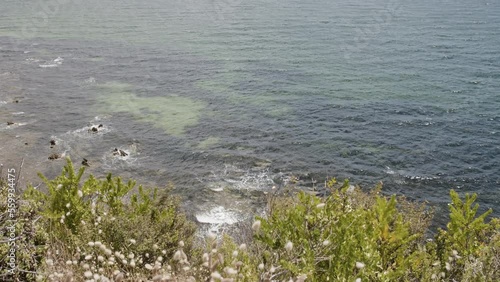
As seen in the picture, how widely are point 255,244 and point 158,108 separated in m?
30.0

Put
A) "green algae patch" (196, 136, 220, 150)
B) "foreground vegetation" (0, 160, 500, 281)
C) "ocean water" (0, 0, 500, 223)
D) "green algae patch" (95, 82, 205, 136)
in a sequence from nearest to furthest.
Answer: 1. "foreground vegetation" (0, 160, 500, 281)
2. "ocean water" (0, 0, 500, 223)
3. "green algae patch" (196, 136, 220, 150)
4. "green algae patch" (95, 82, 205, 136)

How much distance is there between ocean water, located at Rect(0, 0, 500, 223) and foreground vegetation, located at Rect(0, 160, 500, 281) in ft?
39.0

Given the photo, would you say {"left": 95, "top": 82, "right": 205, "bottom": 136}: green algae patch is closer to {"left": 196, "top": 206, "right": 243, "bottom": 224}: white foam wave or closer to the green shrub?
{"left": 196, "top": 206, "right": 243, "bottom": 224}: white foam wave

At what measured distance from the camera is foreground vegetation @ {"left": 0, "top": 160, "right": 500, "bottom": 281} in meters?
9.02

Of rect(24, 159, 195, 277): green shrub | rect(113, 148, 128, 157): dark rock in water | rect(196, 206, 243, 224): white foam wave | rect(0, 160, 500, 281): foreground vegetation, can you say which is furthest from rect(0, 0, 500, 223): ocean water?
rect(0, 160, 500, 281): foreground vegetation

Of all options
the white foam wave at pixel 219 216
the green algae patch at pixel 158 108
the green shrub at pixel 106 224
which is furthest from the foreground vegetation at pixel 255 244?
the green algae patch at pixel 158 108

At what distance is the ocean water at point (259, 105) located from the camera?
93.5ft

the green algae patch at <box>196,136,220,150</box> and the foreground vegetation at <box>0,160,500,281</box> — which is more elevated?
the foreground vegetation at <box>0,160,500,281</box>

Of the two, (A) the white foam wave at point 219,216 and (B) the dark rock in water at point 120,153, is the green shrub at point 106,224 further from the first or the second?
(B) the dark rock in water at point 120,153

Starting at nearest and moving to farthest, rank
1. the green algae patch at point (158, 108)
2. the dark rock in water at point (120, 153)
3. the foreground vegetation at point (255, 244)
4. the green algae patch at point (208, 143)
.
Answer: the foreground vegetation at point (255, 244), the dark rock in water at point (120, 153), the green algae patch at point (208, 143), the green algae patch at point (158, 108)

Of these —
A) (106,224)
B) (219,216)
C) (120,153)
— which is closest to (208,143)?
(120,153)

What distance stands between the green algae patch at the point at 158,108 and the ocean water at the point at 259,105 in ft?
0.64

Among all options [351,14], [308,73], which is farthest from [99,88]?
[351,14]

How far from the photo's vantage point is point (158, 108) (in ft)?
130
